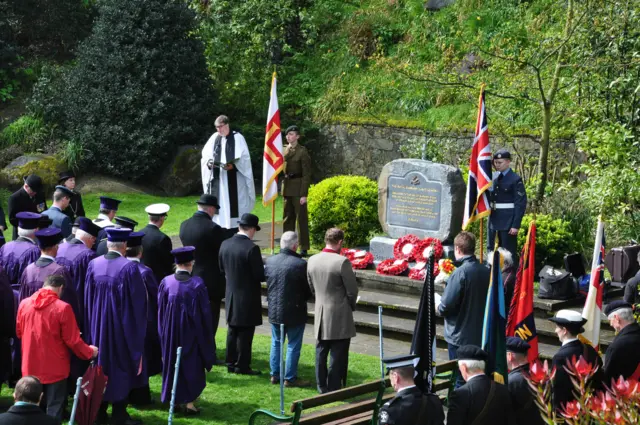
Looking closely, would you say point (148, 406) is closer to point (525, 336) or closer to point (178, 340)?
point (178, 340)

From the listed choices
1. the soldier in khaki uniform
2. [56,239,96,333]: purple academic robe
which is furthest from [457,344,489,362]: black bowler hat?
the soldier in khaki uniform

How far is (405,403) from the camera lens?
714 centimetres

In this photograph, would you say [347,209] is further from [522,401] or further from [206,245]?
[522,401]

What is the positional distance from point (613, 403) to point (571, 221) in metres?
10.5

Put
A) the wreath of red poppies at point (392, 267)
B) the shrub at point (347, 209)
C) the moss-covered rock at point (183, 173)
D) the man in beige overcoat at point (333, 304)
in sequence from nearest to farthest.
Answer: the man in beige overcoat at point (333, 304) < the wreath of red poppies at point (392, 267) < the shrub at point (347, 209) < the moss-covered rock at point (183, 173)

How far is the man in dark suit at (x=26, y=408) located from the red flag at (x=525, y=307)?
505 cm

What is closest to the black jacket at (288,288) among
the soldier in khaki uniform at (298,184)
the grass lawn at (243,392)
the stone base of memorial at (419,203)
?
the grass lawn at (243,392)

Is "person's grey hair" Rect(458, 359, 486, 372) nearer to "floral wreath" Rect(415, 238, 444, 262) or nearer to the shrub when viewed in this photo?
"floral wreath" Rect(415, 238, 444, 262)

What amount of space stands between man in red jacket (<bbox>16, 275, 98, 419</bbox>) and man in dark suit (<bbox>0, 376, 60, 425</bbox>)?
6.63 ft

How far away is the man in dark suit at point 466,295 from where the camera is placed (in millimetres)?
10227

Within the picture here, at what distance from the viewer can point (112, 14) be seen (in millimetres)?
22422

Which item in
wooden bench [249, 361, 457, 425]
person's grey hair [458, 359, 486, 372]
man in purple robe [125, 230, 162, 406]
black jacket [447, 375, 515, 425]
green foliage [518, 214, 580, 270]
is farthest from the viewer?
green foliage [518, 214, 580, 270]

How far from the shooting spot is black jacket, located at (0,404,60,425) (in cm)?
675

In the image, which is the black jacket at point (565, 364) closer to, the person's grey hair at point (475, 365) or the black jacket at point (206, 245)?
the person's grey hair at point (475, 365)
